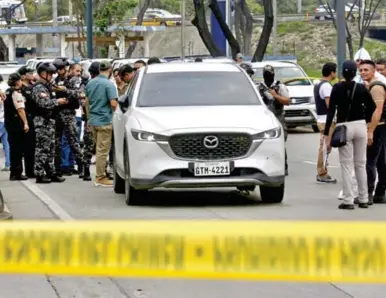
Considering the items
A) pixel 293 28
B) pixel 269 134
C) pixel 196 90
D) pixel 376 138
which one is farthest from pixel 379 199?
pixel 293 28

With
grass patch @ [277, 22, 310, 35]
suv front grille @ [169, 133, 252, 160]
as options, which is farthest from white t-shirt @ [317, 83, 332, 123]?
grass patch @ [277, 22, 310, 35]

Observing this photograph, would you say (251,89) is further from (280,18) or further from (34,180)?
(280,18)

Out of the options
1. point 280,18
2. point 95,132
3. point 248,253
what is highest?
point 248,253

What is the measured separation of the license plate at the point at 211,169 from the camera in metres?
12.4

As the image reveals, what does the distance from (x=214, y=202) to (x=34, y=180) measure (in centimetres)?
473

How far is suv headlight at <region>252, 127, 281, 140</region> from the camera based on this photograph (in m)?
12.6

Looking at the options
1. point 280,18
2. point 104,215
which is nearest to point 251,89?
point 104,215

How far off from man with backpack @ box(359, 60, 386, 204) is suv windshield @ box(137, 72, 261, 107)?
1436 mm

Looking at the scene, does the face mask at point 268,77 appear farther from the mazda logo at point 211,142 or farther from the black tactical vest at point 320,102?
the mazda logo at point 211,142

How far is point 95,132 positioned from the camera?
1559 centimetres

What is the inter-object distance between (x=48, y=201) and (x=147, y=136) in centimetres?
211

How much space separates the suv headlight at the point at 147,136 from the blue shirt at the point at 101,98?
8.25 feet

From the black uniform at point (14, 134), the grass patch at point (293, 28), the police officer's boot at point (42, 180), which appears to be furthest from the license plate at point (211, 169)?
the grass patch at point (293, 28)

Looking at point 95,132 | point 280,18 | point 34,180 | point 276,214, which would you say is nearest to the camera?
point 276,214
